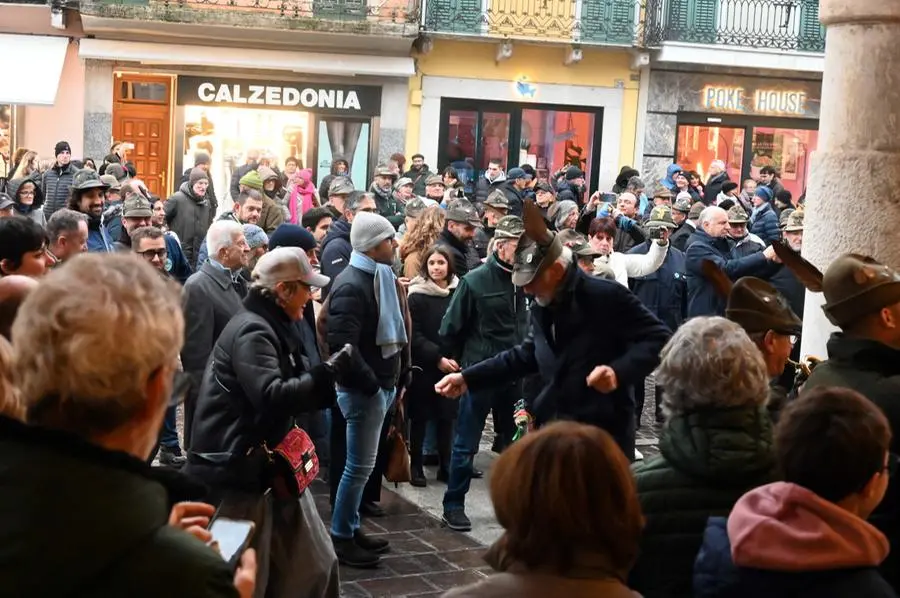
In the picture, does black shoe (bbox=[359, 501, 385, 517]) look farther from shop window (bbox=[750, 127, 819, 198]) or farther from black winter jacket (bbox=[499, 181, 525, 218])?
shop window (bbox=[750, 127, 819, 198])

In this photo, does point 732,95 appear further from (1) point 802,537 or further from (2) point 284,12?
(1) point 802,537

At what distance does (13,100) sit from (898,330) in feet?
69.0

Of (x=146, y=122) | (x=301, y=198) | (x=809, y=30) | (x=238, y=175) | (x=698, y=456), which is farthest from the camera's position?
(x=809, y=30)

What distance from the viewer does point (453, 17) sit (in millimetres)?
26375

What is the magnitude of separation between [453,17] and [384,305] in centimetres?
1930

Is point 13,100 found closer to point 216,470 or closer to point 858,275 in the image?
point 216,470

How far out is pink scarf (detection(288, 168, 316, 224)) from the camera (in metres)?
17.5

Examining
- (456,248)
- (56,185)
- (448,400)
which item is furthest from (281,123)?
(448,400)

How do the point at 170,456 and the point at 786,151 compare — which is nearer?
the point at 170,456

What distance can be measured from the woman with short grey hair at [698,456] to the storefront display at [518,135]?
22.1 metres

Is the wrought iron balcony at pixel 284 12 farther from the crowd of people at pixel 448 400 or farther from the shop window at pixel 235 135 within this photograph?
the crowd of people at pixel 448 400

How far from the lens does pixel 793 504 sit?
328 cm

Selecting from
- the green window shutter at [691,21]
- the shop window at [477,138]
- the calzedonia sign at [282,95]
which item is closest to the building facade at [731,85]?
the green window shutter at [691,21]

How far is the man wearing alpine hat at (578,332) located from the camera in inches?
245
